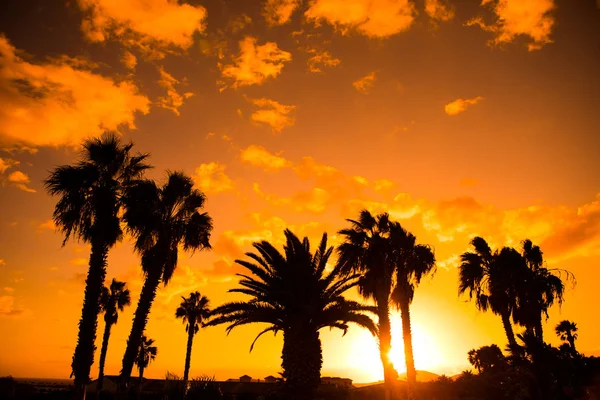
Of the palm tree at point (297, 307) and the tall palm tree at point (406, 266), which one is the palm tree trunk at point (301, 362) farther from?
the tall palm tree at point (406, 266)

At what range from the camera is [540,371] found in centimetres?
1705

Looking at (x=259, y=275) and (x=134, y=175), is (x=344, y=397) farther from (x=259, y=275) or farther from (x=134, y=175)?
(x=134, y=175)

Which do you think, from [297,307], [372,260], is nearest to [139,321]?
[297,307]

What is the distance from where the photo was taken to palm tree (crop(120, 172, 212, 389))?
19.3 metres

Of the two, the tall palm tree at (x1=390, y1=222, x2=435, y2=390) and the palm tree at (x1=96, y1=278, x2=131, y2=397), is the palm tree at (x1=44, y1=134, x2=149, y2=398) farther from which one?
the palm tree at (x1=96, y1=278, x2=131, y2=397)

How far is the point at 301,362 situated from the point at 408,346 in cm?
890

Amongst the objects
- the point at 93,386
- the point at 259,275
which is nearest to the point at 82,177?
the point at 259,275

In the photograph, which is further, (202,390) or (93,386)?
(93,386)

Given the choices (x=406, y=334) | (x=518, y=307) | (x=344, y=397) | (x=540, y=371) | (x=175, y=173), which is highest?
(x=175, y=173)

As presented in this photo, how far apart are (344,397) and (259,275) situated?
10113mm

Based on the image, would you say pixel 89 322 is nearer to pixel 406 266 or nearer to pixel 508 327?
pixel 406 266

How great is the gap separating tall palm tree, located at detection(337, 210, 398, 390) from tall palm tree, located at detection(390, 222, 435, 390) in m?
0.73

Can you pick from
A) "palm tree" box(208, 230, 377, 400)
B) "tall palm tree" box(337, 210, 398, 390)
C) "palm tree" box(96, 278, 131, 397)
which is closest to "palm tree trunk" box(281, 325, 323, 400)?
"palm tree" box(208, 230, 377, 400)

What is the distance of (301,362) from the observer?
61.8 feet
